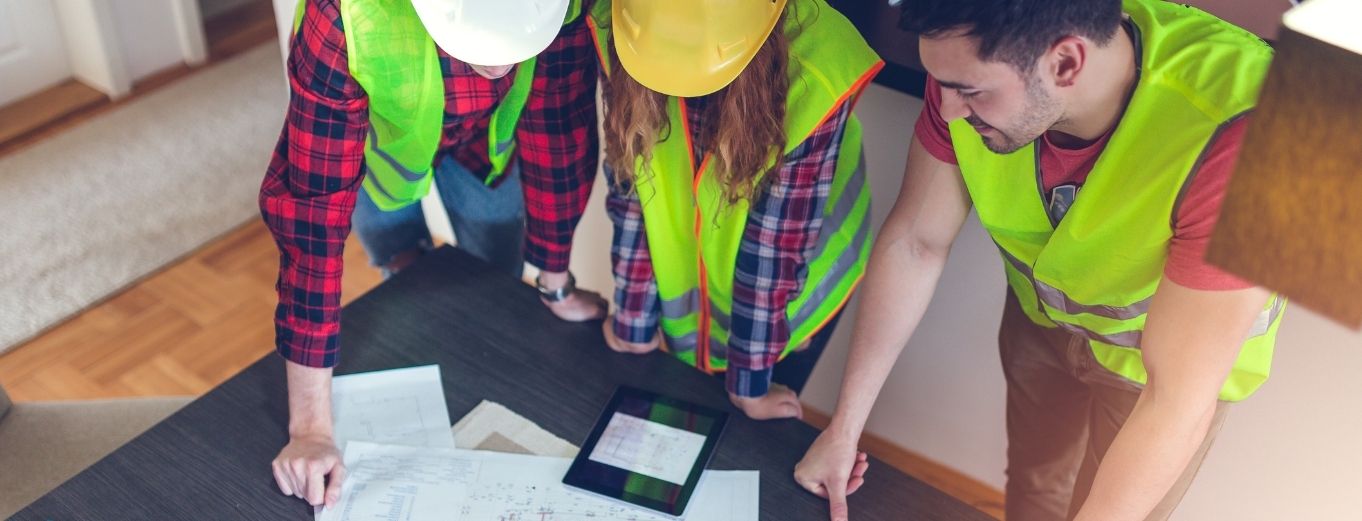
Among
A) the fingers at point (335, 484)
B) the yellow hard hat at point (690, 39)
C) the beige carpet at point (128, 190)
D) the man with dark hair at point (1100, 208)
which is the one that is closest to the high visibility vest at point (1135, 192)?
the man with dark hair at point (1100, 208)

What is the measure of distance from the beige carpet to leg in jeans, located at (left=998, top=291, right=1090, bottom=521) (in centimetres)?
218

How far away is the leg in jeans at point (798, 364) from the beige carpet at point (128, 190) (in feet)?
6.21

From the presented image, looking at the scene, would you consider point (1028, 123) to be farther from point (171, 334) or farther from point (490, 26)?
point (171, 334)

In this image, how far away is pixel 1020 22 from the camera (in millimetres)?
902

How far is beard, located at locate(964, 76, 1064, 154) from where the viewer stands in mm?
962

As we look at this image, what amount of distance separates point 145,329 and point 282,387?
137 centimetres

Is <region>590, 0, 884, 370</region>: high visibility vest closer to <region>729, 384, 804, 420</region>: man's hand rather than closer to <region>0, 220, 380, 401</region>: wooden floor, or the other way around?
<region>729, 384, 804, 420</region>: man's hand

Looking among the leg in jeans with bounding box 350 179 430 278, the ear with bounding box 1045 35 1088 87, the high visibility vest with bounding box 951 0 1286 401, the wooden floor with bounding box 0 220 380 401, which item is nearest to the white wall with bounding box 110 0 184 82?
the wooden floor with bounding box 0 220 380 401

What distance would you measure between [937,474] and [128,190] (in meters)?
2.34

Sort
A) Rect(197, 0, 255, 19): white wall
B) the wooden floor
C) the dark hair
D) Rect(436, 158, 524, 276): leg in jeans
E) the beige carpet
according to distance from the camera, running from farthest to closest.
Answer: Rect(197, 0, 255, 19): white wall, the beige carpet, the wooden floor, Rect(436, 158, 524, 276): leg in jeans, the dark hair

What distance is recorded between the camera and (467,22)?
1.10 m

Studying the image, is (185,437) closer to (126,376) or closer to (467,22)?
(467,22)

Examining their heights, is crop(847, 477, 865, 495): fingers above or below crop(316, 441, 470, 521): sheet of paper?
above

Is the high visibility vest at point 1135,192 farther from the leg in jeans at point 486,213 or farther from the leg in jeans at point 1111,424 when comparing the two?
the leg in jeans at point 486,213
